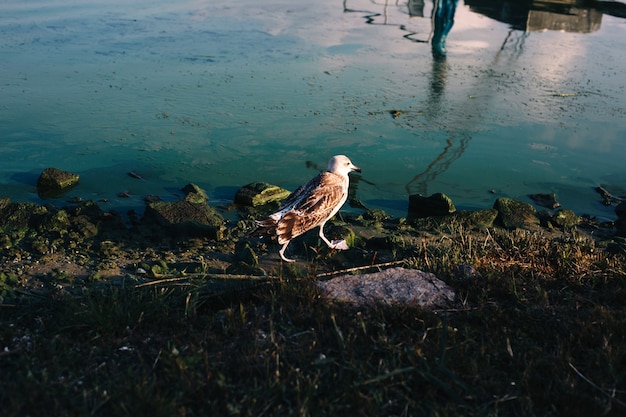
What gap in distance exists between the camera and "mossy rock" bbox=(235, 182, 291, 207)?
8.59 m

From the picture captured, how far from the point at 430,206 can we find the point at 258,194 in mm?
2325

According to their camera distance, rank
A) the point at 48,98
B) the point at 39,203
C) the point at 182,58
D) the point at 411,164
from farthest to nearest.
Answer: the point at 182,58
the point at 48,98
the point at 411,164
the point at 39,203

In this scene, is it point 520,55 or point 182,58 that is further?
point 520,55

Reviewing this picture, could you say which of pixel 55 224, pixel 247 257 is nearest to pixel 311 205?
pixel 247 257

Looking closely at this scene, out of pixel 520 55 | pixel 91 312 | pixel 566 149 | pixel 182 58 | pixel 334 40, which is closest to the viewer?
pixel 91 312

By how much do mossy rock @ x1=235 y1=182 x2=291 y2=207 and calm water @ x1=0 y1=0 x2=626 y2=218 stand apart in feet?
1.40

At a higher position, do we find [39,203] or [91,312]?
[91,312]

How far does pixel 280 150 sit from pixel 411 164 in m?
2.12

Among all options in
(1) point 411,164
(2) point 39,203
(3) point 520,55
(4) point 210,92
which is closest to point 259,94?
(4) point 210,92

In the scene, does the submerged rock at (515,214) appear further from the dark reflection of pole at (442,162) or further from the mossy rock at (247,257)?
the mossy rock at (247,257)

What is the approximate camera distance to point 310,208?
20.9ft

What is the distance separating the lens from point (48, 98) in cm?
1202

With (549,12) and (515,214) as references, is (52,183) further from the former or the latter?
(549,12)

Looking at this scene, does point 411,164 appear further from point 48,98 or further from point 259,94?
point 48,98
